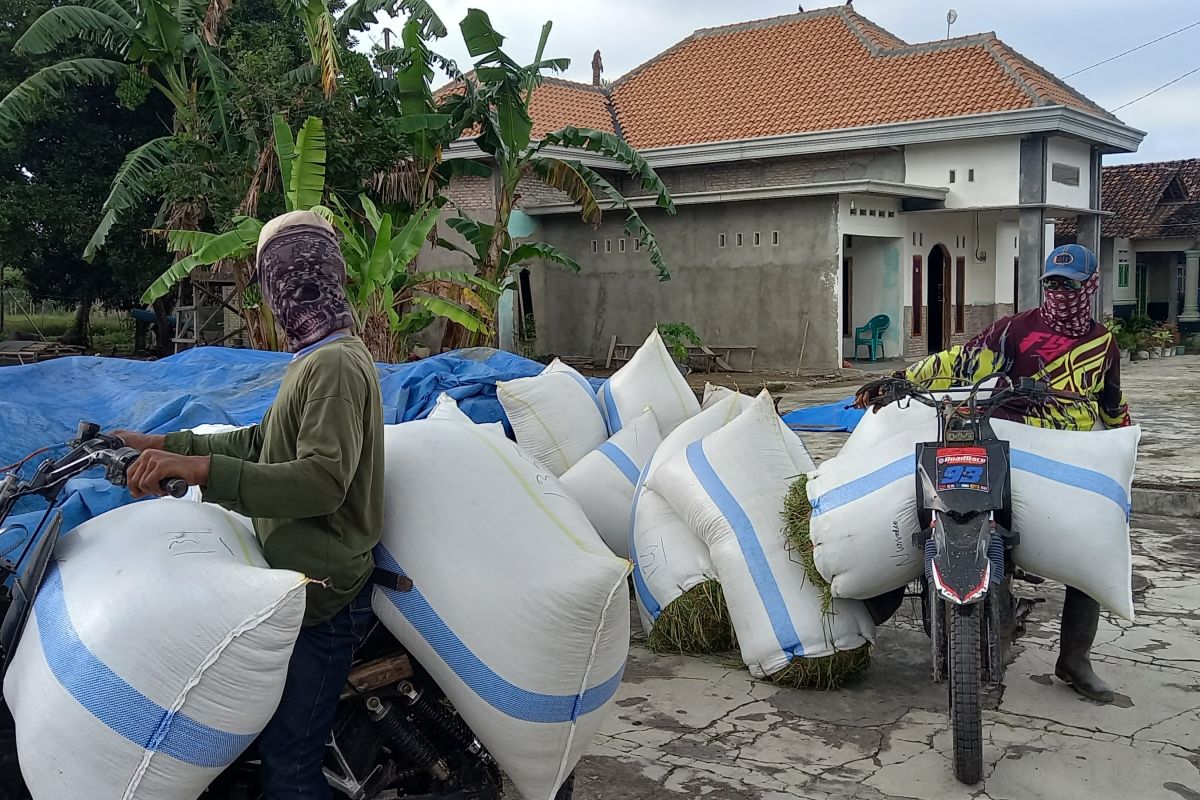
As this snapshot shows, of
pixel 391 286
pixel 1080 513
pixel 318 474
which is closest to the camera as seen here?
pixel 318 474

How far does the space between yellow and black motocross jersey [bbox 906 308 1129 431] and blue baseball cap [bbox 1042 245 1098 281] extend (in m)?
0.22

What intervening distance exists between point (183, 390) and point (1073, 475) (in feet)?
14.0

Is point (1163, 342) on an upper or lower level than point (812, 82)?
lower

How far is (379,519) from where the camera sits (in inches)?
92.5

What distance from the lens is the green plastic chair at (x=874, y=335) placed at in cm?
1839

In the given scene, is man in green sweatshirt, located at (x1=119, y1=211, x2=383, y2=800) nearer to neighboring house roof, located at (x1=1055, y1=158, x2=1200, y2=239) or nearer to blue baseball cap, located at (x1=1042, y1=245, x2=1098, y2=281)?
blue baseball cap, located at (x1=1042, y1=245, x2=1098, y2=281)

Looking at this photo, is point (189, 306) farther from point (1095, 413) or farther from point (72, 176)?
point (1095, 413)

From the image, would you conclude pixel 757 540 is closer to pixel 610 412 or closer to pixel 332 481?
pixel 610 412

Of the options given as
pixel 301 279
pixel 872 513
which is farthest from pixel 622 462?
pixel 301 279

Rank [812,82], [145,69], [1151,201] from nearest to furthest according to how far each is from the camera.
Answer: [145,69]
[812,82]
[1151,201]

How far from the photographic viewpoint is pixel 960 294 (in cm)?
2058

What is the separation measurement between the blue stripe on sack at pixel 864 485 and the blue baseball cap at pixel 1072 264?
102 centimetres

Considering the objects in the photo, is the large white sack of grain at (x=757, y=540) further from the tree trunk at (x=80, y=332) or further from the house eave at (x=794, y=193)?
the tree trunk at (x=80, y=332)

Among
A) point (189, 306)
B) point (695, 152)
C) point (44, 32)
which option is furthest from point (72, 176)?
point (695, 152)
